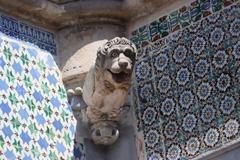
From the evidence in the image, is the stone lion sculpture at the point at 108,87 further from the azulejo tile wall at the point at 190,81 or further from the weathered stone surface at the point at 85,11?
the weathered stone surface at the point at 85,11

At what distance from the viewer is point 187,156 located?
149 inches

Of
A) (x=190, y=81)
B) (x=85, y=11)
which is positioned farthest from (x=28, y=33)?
(x=190, y=81)

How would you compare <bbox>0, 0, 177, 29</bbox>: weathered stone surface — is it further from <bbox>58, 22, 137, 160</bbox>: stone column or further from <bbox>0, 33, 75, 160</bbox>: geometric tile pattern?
<bbox>0, 33, 75, 160</bbox>: geometric tile pattern

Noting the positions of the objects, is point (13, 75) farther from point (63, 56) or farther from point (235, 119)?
point (235, 119)

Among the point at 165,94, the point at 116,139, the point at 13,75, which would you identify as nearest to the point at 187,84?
the point at 165,94

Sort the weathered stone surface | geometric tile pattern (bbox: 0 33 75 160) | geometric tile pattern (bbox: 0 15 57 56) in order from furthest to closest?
the weathered stone surface < geometric tile pattern (bbox: 0 15 57 56) < geometric tile pattern (bbox: 0 33 75 160)

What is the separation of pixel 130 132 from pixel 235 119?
531 millimetres

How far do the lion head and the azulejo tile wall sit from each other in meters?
0.22

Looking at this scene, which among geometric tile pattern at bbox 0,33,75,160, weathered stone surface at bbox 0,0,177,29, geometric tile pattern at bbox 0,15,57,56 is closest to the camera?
geometric tile pattern at bbox 0,33,75,160

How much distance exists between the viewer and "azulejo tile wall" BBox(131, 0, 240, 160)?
12.3ft

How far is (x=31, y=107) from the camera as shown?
386 centimetres

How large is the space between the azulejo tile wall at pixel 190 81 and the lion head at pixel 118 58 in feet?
0.71

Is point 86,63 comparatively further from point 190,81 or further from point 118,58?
point 190,81

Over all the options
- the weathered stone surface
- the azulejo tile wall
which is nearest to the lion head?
the azulejo tile wall
